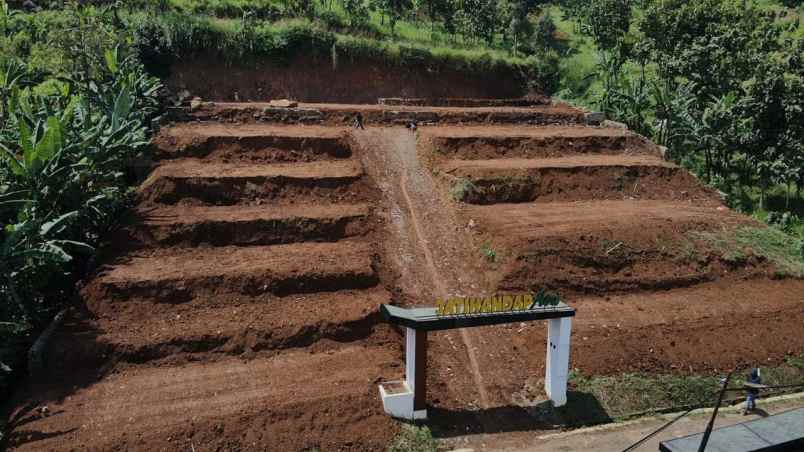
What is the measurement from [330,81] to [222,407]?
21.4 metres

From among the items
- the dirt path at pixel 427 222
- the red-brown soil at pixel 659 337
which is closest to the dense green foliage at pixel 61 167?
the dirt path at pixel 427 222

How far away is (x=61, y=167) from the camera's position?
1388 centimetres

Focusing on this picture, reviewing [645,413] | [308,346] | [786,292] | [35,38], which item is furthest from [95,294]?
[35,38]

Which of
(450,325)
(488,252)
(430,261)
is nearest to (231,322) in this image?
(450,325)

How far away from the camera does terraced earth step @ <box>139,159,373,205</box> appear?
16734 mm

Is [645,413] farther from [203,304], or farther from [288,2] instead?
[288,2]

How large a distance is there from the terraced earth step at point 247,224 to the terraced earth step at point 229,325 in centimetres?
234

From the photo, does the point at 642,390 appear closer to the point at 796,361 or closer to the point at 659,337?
the point at 659,337

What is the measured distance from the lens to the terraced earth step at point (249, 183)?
659 inches

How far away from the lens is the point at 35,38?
27.7 metres

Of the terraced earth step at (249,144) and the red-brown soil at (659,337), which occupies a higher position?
the terraced earth step at (249,144)

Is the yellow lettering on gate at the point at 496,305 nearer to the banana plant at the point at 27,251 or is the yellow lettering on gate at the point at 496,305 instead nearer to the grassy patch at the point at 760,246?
the banana plant at the point at 27,251

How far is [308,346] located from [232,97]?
18.3 m

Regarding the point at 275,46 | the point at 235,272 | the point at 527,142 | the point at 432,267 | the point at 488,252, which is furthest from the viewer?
the point at 275,46
